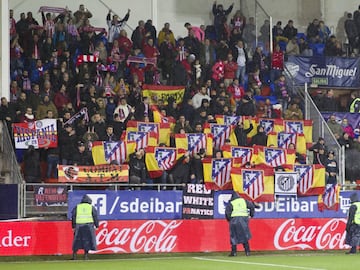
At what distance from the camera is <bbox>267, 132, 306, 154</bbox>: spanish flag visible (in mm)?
31672

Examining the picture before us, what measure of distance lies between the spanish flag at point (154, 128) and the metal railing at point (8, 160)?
390 centimetres

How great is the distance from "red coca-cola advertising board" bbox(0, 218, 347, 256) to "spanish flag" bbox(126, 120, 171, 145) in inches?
173

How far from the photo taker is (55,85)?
30.7m

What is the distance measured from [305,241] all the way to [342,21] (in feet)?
56.3

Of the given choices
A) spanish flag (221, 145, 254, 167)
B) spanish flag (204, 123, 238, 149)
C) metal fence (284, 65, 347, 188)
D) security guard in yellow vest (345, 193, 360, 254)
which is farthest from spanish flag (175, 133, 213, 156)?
security guard in yellow vest (345, 193, 360, 254)

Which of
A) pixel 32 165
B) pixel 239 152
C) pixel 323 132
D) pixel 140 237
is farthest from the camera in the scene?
pixel 323 132

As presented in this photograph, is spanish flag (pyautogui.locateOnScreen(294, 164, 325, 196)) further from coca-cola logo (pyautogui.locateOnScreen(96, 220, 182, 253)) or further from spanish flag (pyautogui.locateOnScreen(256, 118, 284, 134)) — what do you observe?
coca-cola logo (pyautogui.locateOnScreen(96, 220, 182, 253))

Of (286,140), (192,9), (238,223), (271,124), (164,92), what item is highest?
(192,9)

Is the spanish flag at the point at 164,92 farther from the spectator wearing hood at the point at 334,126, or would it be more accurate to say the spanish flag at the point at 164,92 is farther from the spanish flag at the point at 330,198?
the spanish flag at the point at 330,198

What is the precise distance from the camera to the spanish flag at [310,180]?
29.4 meters

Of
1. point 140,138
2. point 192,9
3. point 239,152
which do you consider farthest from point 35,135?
point 192,9

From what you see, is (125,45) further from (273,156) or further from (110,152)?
(273,156)

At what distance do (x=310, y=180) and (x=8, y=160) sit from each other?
9.03m

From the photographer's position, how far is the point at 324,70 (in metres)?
37.8
